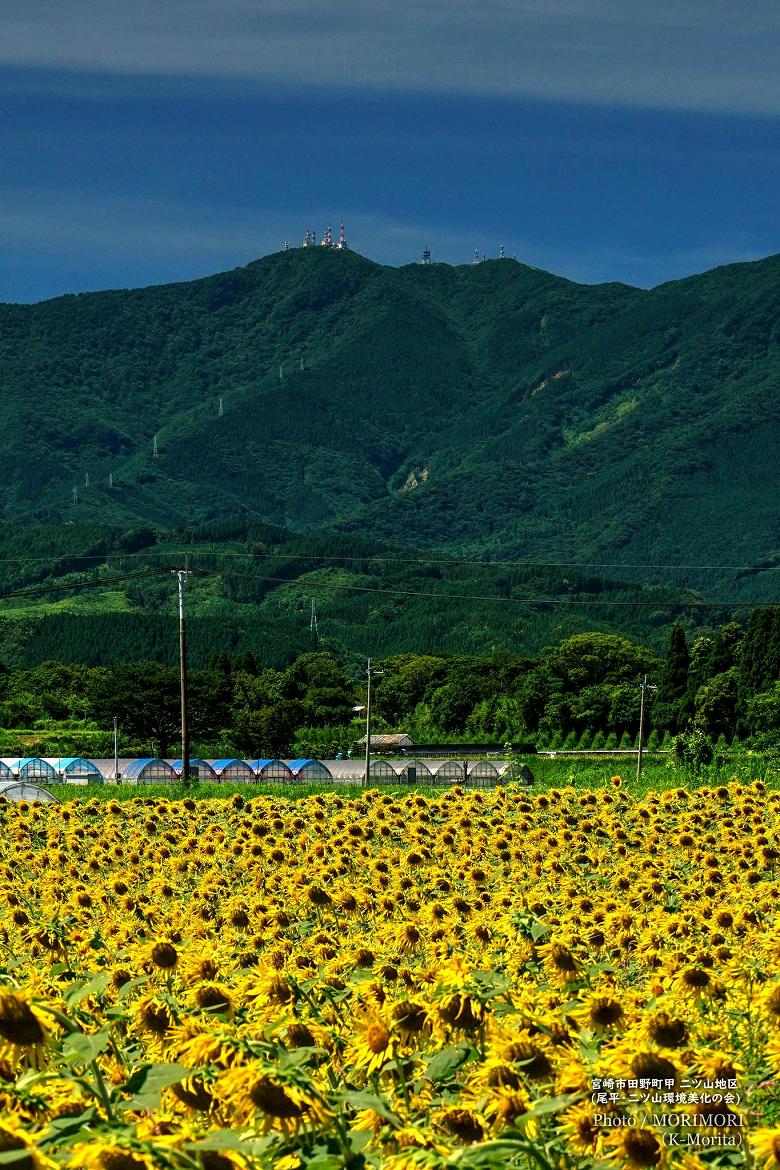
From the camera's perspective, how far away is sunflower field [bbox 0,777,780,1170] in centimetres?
479

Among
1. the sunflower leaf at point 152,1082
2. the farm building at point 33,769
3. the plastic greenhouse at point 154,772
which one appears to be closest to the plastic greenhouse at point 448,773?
the plastic greenhouse at point 154,772

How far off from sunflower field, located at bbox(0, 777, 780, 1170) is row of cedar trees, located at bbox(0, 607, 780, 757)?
79.0 metres

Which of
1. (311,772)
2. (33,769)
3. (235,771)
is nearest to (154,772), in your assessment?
(235,771)

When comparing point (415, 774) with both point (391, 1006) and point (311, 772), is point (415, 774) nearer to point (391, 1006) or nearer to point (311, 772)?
point (311, 772)

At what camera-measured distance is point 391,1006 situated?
640 cm

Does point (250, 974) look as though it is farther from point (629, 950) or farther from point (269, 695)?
point (269, 695)

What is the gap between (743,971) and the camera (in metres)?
8.09

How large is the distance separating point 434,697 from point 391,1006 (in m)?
129

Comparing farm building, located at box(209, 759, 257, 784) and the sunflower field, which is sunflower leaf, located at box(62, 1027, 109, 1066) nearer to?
the sunflower field

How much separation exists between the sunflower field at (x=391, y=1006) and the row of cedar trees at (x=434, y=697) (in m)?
79.0

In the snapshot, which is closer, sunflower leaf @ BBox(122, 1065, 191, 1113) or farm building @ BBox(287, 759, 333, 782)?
sunflower leaf @ BBox(122, 1065, 191, 1113)

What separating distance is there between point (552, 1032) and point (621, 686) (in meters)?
127

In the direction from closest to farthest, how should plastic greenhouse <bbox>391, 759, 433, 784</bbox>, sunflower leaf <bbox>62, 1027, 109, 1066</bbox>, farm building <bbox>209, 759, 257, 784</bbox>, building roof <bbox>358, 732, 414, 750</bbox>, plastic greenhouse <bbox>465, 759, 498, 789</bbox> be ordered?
1. sunflower leaf <bbox>62, 1027, 109, 1066</bbox>
2. plastic greenhouse <bbox>465, 759, 498, 789</bbox>
3. plastic greenhouse <bbox>391, 759, 433, 784</bbox>
4. farm building <bbox>209, 759, 257, 784</bbox>
5. building roof <bbox>358, 732, 414, 750</bbox>

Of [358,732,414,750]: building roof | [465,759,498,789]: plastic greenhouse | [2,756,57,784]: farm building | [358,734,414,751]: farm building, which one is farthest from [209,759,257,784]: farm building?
[358,732,414,750]: building roof
